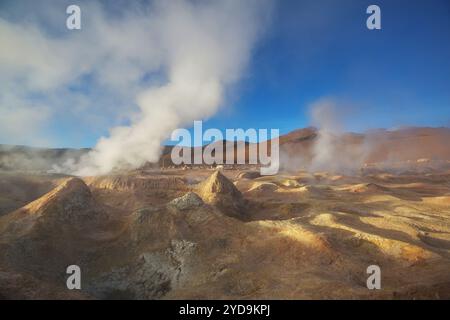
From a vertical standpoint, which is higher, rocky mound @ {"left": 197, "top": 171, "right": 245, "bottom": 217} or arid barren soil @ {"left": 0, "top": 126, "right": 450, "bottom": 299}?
rocky mound @ {"left": 197, "top": 171, "right": 245, "bottom": 217}

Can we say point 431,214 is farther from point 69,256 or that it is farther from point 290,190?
point 69,256

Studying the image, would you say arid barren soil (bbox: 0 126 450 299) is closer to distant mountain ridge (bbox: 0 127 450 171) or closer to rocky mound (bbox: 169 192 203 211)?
rocky mound (bbox: 169 192 203 211)

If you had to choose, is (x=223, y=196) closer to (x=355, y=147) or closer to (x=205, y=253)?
(x=205, y=253)

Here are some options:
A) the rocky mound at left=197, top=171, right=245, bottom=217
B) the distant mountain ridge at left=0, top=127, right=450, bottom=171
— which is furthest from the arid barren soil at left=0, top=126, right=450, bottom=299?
the distant mountain ridge at left=0, top=127, right=450, bottom=171

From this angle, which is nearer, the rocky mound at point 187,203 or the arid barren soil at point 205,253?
the arid barren soil at point 205,253

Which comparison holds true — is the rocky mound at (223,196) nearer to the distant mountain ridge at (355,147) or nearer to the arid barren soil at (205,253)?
the arid barren soil at (205,253)

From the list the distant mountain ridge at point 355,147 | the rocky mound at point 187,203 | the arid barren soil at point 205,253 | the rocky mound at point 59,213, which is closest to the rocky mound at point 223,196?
the rocky mound at point 187,203
